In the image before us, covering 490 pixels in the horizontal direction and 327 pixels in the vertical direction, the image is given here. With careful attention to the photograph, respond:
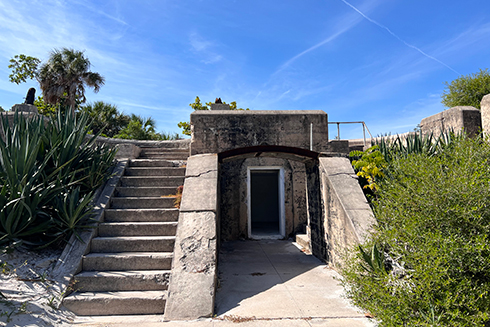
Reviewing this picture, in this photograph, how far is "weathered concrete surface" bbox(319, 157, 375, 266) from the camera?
419 centimetres

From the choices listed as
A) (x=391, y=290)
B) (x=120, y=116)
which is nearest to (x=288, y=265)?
(x=391, y=290)

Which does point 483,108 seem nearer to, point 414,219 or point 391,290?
point 414,219

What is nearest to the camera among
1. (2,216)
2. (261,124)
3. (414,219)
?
(414,219)

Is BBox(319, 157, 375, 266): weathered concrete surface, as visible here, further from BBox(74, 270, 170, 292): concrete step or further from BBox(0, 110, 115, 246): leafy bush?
BBox(0, 110, 115, 246): leafy bush

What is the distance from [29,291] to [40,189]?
1.26 metres

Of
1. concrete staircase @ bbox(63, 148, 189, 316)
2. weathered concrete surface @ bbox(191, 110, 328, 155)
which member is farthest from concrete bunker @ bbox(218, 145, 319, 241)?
concrete staircase @ bbox(63, 148, 189, 316)

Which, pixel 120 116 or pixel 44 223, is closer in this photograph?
pixel 44 223

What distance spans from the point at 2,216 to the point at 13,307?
41.9 inches

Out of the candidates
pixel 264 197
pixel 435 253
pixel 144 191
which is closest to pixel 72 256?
pixel 144 191

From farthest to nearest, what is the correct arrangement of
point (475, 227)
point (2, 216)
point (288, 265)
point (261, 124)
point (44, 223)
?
point (261, 124) → point (288, 265) → point (44, 223) → point (2, 216) → point (475, 227)

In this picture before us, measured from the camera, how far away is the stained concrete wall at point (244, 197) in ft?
27.9

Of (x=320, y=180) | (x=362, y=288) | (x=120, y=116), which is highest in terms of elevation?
(x=120, y=116)

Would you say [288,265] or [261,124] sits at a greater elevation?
[261,124]

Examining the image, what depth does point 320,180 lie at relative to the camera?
5.65 metres
